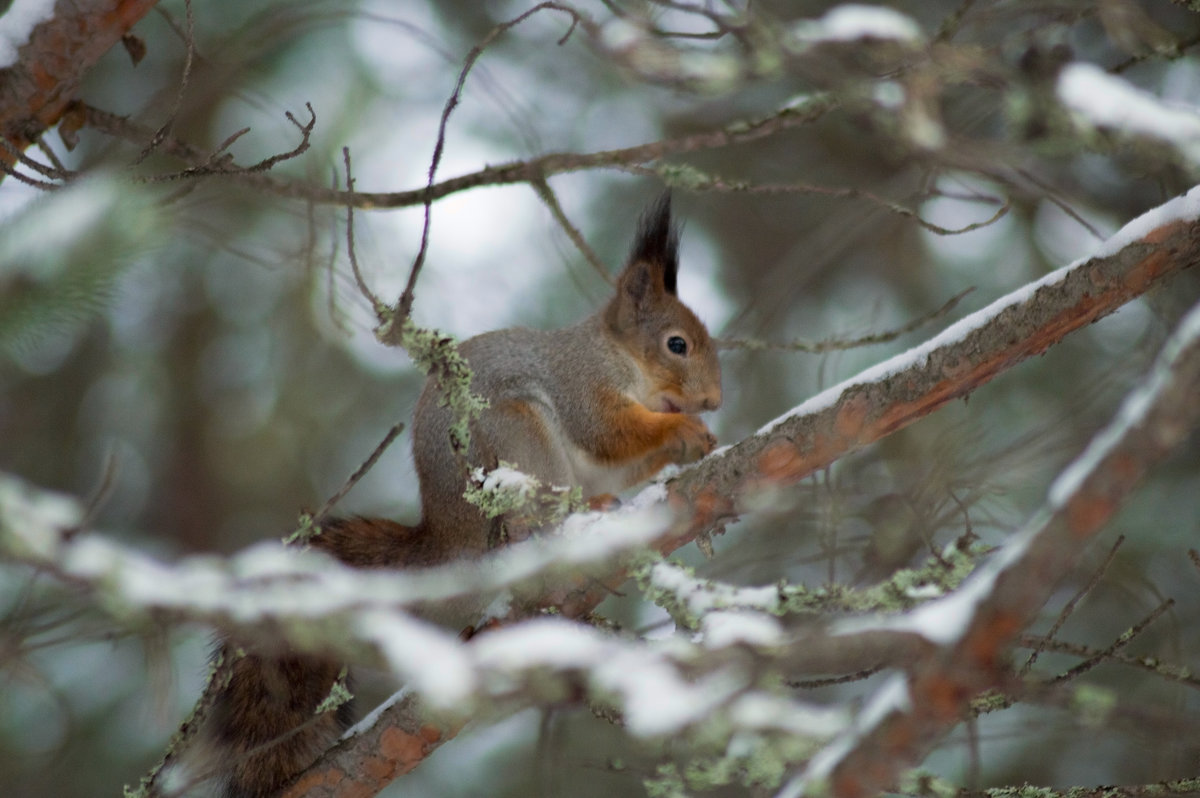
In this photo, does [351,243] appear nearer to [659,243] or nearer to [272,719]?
[272,719]

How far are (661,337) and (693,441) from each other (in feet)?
1.34

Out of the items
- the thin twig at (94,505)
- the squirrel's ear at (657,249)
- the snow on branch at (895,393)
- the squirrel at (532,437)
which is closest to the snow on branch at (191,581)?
the thin twig at (94,505)

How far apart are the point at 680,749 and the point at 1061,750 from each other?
2.37 metres

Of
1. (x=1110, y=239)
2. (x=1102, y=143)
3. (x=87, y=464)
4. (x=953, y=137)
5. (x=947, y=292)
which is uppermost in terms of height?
(x=947, y=292)

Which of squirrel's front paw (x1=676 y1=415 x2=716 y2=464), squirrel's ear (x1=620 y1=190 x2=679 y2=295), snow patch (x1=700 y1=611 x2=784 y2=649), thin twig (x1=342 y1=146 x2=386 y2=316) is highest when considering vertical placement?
squirrel's ear (x1=620 y1=190 x2=679 y2=295)

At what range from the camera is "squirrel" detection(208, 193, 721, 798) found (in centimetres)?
196

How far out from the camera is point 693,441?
247 cm

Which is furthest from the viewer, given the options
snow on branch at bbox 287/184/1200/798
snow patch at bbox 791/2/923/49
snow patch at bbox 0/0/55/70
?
snow patch at bbox 0/0/55/70

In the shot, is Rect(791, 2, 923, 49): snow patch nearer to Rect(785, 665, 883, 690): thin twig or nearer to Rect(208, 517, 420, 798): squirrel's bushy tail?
Rect(785, 665, 883, 690): thin twig

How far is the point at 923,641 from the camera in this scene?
95 centimetres

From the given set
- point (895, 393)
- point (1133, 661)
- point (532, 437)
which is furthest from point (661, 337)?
point (1133, 661)

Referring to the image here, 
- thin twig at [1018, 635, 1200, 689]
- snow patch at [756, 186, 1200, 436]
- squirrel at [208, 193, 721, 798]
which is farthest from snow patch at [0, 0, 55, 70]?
thin twig at [1018, 635, 1200, 689]

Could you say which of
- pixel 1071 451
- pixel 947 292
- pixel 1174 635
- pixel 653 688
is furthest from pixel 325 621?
pixel 947 292

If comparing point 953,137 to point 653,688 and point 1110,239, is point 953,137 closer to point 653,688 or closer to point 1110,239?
point 1110,239
